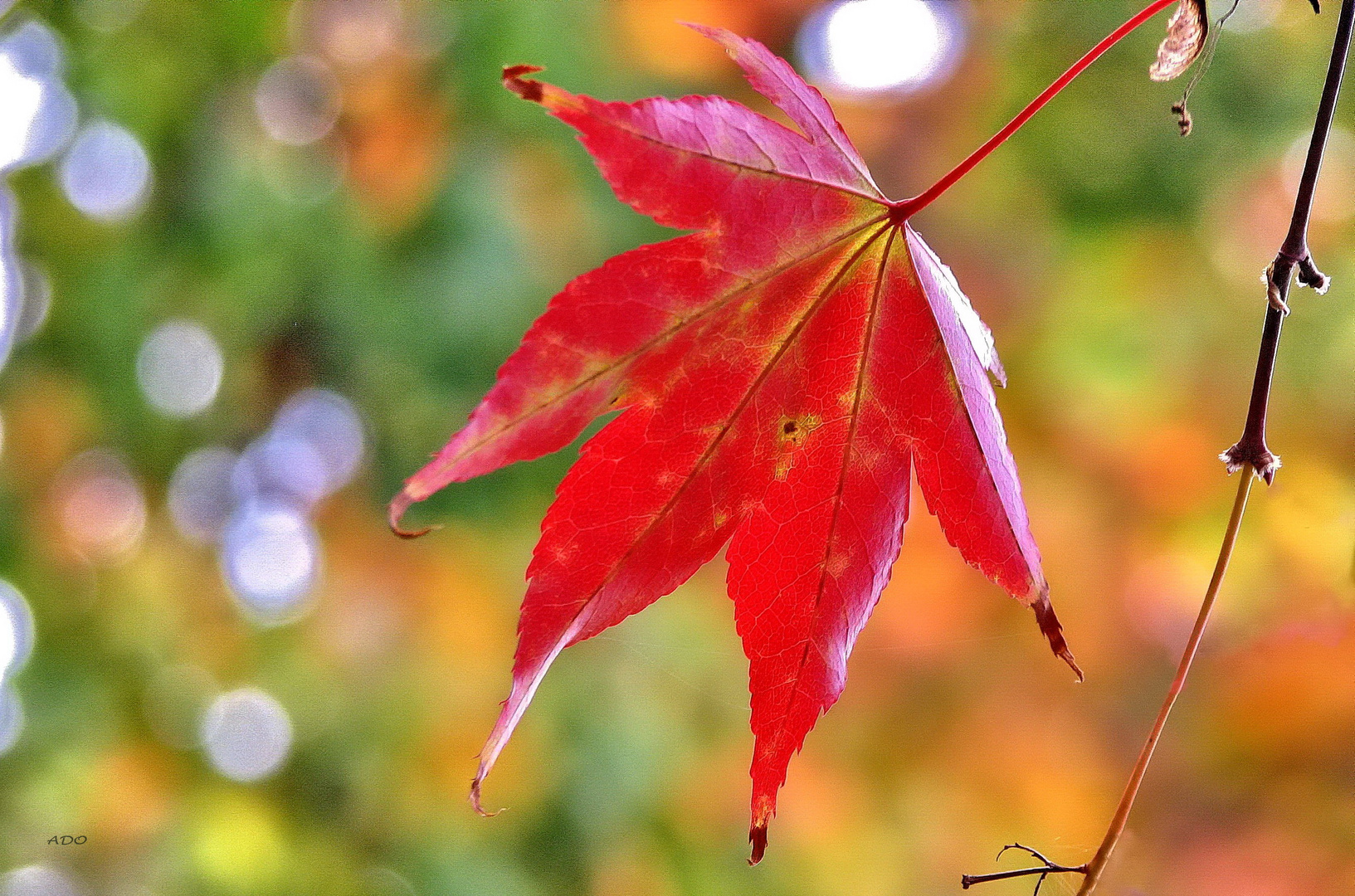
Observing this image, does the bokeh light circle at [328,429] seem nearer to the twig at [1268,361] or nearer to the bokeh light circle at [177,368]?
the bokeh light circle at [177,368]

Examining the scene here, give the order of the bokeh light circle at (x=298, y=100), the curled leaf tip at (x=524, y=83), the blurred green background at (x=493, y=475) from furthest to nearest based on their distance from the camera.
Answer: the bokeh light circle at (x=298, y=100) → the blurred green background at (x=493, y=475) → the curled leaf tip at (x=524, y=83)

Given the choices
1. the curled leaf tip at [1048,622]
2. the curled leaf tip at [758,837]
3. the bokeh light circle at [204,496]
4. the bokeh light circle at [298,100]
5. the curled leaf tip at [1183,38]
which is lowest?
the curled leaf tip at [758,837]

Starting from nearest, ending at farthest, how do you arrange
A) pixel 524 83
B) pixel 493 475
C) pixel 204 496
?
pixel 524 83 → pixel 493 475 → pixel 204 496

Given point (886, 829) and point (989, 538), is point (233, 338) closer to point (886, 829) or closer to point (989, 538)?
point (886, 829)

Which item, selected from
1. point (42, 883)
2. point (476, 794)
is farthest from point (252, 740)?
point (476, 794)

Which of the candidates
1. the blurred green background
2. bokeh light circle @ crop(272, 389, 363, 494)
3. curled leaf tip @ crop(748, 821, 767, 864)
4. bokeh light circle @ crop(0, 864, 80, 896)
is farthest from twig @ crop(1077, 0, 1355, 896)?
bokeh light circle @ crop(0, 864, 80, 896)

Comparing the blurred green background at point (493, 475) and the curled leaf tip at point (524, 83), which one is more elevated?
the blurred green background at point (493, 475)

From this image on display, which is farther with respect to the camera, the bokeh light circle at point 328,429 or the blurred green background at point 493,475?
the bokeh light circle at point 328,429

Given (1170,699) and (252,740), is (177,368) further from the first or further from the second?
(1170,699)

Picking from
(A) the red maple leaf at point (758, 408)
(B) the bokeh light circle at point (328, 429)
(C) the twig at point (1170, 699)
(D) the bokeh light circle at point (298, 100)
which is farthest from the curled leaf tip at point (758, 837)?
(D) the bokeh light circle at point (298, 100)
